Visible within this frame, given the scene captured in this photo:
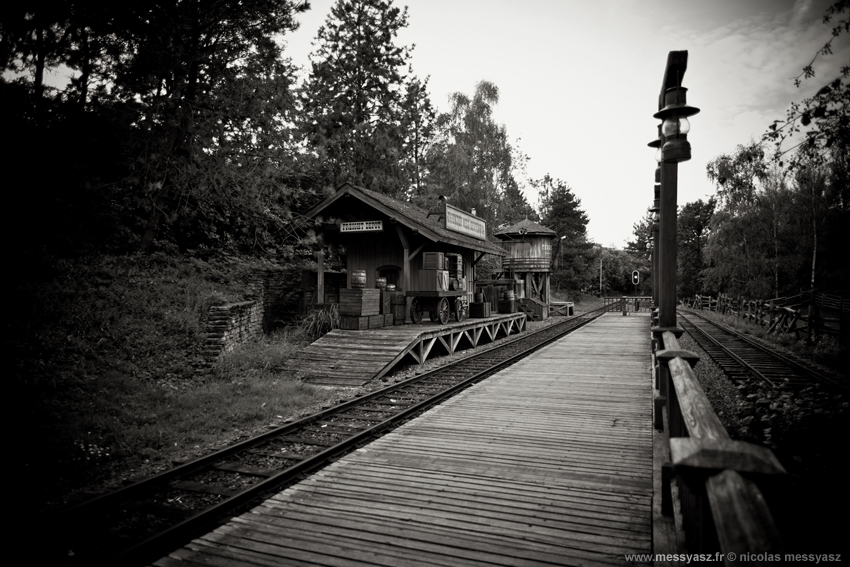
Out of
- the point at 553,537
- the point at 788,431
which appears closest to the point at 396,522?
the point at 553,537

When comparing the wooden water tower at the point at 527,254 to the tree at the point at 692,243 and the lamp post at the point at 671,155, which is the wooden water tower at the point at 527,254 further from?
the tree at the point at 692,243

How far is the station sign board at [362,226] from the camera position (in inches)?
587

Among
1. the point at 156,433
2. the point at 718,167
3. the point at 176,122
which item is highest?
the point at 718,167

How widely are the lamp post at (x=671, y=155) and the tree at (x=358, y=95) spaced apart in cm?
1881

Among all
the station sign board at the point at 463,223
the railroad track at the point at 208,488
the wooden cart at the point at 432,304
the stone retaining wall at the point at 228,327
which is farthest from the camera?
the station sign board at the point at 463,223

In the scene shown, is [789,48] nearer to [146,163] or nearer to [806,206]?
[146,163]

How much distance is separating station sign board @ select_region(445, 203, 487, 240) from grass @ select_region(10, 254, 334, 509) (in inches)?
253

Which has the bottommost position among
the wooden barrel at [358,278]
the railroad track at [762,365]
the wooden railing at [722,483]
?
the railroad track at [762,365]

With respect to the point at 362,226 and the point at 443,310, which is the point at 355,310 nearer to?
the point at 362,226

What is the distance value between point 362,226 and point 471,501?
1218cm

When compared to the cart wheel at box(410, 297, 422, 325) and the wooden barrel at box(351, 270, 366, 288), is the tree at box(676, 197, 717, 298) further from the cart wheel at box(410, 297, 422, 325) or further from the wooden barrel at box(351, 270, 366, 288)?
the wooden barrel at box(351, 270, 366, 288)

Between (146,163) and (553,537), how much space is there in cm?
1357

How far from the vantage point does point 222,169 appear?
13680 mm

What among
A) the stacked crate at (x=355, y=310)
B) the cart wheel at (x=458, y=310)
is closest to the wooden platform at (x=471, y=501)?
the stacked crate at (x=355, y=310)
